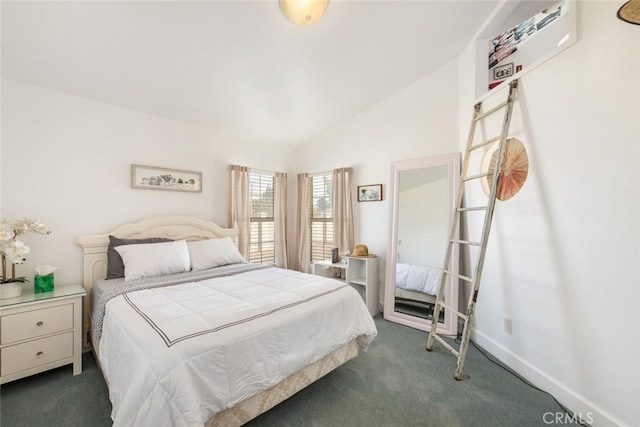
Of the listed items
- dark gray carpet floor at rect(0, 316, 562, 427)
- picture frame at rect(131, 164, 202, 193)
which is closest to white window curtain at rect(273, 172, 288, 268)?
picture frame at rect(131, 164, 202, 193)

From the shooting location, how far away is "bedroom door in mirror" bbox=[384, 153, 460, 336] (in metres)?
2.86

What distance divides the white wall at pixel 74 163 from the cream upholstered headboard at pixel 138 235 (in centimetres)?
10

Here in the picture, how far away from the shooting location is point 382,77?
2.99 meters

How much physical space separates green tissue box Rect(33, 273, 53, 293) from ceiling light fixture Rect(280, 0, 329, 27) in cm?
292

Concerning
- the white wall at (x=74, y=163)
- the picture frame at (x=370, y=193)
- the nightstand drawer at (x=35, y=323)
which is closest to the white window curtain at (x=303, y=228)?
the picture frame at (x=370, y=193)

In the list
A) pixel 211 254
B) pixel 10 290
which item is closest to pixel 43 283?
pixel 10 290

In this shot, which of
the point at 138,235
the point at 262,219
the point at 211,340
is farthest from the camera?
the point at 262,219

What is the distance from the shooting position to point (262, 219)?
13.6ft

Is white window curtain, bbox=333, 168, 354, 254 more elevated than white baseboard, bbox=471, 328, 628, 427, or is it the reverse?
white window curtain, bbox=333, 168, 354, 254

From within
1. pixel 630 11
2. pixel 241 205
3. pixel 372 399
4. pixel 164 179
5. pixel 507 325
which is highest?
pixel 630 11

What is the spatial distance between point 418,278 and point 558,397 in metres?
1.46

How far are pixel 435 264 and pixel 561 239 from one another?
1.31 m

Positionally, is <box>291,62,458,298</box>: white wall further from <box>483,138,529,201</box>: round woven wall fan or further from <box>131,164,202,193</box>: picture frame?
<box>131,164,202,193</box>: picture frame

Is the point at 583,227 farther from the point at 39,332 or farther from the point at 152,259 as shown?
the point at 39,332
